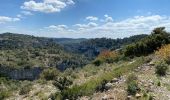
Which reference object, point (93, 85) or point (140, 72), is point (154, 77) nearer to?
point (140, 72)

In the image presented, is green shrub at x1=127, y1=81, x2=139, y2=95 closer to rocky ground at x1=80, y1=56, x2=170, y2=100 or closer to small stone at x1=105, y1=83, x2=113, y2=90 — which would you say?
rocky ground at x1=80, y1=56, x2=170, y2=100

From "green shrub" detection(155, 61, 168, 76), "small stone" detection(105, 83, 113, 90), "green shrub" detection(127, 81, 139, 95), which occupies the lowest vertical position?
"small stone" detection(105, 83, 113, 90)

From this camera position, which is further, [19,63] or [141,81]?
[19,63]

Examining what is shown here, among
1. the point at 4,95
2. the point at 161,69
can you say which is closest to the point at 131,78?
the point at 161,69

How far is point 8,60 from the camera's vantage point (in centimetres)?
13850

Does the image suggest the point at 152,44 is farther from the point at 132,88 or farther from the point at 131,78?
the point at 132,88

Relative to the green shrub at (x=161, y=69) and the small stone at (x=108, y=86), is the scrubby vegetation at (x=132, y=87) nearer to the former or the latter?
the small stone at (x=108, y=86)

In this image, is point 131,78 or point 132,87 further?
point 131,78

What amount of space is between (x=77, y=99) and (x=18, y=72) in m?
118

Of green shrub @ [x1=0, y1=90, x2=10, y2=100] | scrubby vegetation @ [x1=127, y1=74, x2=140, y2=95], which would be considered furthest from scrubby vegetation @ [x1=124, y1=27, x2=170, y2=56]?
scrubby vegetation @ [x1=127, y1=74, x2=140, y2=95]

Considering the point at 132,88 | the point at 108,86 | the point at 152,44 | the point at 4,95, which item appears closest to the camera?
the point at 132,88

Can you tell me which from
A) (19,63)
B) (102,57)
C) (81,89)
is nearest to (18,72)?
(19,63)

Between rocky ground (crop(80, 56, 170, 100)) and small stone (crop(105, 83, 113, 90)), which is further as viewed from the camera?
small stone (crop(105, 83, 113, 90))

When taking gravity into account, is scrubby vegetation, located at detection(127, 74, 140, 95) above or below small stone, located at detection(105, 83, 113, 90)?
above
